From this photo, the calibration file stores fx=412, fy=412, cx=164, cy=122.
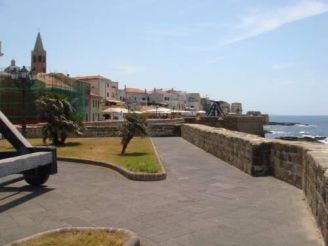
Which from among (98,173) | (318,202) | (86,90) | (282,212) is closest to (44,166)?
(98,173)

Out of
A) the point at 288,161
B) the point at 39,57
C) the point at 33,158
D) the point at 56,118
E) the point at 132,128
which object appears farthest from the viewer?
the point at 39,57

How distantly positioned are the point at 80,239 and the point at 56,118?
14374 millimetres

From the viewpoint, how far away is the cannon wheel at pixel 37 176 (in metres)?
8.12

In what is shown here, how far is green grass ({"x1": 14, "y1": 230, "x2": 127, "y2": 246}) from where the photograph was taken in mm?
4438

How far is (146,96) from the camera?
119938 millimetres

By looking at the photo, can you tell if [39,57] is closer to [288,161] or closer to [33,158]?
[33,158]

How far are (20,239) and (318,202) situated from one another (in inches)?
139

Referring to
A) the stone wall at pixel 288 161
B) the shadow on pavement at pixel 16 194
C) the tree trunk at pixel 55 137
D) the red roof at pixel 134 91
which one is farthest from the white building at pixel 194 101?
the shadow on pavement at pixel 16 194

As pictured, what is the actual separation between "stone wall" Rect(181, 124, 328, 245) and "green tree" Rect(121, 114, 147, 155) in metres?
3.10

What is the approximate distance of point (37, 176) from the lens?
8133 mm

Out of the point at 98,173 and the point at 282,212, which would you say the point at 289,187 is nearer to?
the point at 282,212

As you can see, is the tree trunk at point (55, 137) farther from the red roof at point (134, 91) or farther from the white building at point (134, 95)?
the red roof at point (134, 91)

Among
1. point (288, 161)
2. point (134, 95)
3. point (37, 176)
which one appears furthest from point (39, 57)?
point (288, 161)

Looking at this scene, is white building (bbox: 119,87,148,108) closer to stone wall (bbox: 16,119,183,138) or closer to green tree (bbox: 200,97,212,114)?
green tree (bbox: 200,97,212,114)
